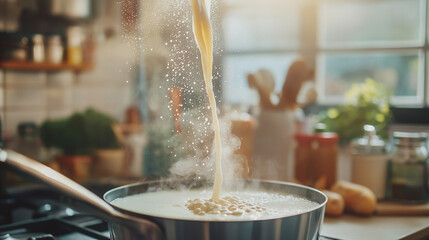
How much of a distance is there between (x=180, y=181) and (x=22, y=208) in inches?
21.4

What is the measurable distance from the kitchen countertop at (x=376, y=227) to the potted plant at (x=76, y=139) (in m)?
1.73

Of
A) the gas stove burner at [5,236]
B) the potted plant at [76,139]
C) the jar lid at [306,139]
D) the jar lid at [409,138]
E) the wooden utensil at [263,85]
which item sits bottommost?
the potted plant at [76,139]

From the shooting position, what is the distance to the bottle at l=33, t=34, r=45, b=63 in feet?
9.29

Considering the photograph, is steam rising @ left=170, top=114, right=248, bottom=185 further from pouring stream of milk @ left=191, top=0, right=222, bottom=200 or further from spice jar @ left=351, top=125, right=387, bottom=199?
spice jar @ left=351, top=125, right=387, bottom=199

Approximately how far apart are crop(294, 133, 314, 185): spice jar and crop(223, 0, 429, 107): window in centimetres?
87

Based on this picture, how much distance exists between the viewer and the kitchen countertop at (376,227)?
1.02 metres

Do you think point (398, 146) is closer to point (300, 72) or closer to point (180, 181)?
point (300, 72)

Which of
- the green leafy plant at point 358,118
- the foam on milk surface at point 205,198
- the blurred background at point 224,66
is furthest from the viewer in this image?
the blurred background at point 224,66

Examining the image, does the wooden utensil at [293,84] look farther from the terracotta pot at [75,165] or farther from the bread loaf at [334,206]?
the terracotta pot at [75,165]

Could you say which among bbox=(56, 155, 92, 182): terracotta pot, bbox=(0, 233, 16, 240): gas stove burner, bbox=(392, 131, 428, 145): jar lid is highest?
bbox=(392, 131, 428, 145): jar lid

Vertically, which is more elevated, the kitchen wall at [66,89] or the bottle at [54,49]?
the bottle at [54,49]

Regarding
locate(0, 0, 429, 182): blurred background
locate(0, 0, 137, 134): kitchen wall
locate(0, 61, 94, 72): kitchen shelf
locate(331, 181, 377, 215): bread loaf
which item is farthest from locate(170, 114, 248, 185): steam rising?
locate(0, 61, 94, 72): kitchen shelf

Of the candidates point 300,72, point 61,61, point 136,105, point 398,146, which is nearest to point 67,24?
point 61,61

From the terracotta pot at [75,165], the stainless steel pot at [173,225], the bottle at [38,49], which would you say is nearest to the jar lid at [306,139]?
the stainless steel pot at [173,225]
